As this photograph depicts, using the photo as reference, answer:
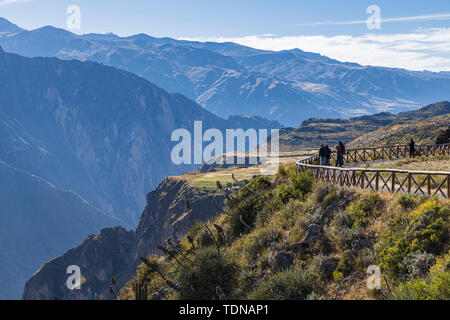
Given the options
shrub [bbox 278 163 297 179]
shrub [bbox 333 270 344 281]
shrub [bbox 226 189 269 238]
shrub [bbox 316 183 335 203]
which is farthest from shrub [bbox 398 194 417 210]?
shrub [bbox 278 163 297 179]

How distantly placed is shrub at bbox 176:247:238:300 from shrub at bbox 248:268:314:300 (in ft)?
6.14

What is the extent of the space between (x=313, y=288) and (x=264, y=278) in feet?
7.03

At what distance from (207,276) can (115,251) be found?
4490 inches

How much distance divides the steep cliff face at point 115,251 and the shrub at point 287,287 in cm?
8765

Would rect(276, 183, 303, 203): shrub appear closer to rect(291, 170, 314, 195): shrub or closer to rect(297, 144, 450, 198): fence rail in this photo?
rect(291, 170, 314, 195): shrub

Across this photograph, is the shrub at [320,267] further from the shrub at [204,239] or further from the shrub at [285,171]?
the shrub at [285,171]

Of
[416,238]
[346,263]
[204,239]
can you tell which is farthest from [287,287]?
[204,239]

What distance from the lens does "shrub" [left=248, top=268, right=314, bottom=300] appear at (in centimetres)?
1311

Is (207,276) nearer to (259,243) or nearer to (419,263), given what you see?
(259,243)

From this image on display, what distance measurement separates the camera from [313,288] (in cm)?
1317

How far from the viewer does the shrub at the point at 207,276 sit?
50.0 feet

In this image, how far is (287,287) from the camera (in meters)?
13.3

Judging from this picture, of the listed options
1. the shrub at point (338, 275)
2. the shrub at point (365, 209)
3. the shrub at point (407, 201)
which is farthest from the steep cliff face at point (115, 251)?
the shrub at point (338, 275)
